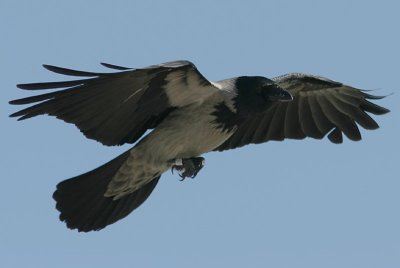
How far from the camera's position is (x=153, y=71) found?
1169 centimetres

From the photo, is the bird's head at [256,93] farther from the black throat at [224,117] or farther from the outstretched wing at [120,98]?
the outstretched wing at [120,98]

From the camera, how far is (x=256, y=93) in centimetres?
1313

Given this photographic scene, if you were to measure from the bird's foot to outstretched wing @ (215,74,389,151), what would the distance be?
6.65ft

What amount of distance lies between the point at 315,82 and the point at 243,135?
1279mm

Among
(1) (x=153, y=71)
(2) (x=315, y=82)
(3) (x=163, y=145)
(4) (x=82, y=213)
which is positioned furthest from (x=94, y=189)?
(2) (x=315, y=82)

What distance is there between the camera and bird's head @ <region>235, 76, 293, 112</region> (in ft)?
42.7

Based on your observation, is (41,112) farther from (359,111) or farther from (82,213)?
(359,111)

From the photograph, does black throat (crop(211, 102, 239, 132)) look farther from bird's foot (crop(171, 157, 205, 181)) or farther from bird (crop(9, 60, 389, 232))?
bird's foot (crop(171, 157, 205, 181))

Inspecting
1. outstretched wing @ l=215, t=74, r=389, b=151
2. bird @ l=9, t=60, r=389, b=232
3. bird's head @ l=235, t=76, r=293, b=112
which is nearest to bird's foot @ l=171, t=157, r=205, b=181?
bird @ l=9, t=60, r=389, b=232

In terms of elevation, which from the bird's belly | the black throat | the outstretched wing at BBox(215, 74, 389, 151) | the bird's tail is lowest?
the bird's tail

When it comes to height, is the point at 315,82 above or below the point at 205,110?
above

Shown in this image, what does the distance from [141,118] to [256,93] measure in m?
1.50

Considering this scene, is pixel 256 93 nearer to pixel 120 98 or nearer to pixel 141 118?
pixel 141 118

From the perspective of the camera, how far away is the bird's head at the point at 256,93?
13000mm
